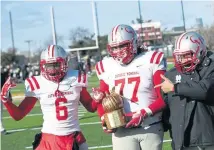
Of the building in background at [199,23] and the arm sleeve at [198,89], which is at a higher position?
the building in background at [199,23]

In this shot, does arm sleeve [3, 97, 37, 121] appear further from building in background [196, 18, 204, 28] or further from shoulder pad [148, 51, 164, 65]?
building in background [196, 18, 204, 28]

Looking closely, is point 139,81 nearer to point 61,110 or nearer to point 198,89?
point 198,89

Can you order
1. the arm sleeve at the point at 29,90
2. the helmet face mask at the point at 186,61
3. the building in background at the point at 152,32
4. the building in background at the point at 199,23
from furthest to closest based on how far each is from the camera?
the building in background at the point at 152,32 → the building in background at the point at 199,23 → the arm sleeve at the point at 29,90 → the helmet face mask at the point at 186,61

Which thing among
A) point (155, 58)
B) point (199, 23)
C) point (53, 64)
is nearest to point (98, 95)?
point (53, 64)

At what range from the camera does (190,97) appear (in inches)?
144

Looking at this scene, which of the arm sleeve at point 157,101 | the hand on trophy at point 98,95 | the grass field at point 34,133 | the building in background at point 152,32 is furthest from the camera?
the building in background at point 152,32

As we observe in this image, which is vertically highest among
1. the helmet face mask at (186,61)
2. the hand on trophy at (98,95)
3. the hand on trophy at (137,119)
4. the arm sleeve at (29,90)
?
the helmet face mask at (186,61)

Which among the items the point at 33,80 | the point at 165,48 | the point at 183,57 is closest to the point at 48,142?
the point at 33,80

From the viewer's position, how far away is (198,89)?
3600 mm

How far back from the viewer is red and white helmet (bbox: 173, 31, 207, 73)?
3734 mm

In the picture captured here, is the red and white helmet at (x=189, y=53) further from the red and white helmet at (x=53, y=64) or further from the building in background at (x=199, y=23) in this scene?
the building in background at (x=199, y=23)

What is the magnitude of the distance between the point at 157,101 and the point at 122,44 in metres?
0.57

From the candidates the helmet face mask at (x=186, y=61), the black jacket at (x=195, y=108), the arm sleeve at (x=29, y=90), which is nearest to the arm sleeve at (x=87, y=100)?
the arm sleeve at (x=29, y=90)

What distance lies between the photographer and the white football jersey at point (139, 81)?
396 centimetres
